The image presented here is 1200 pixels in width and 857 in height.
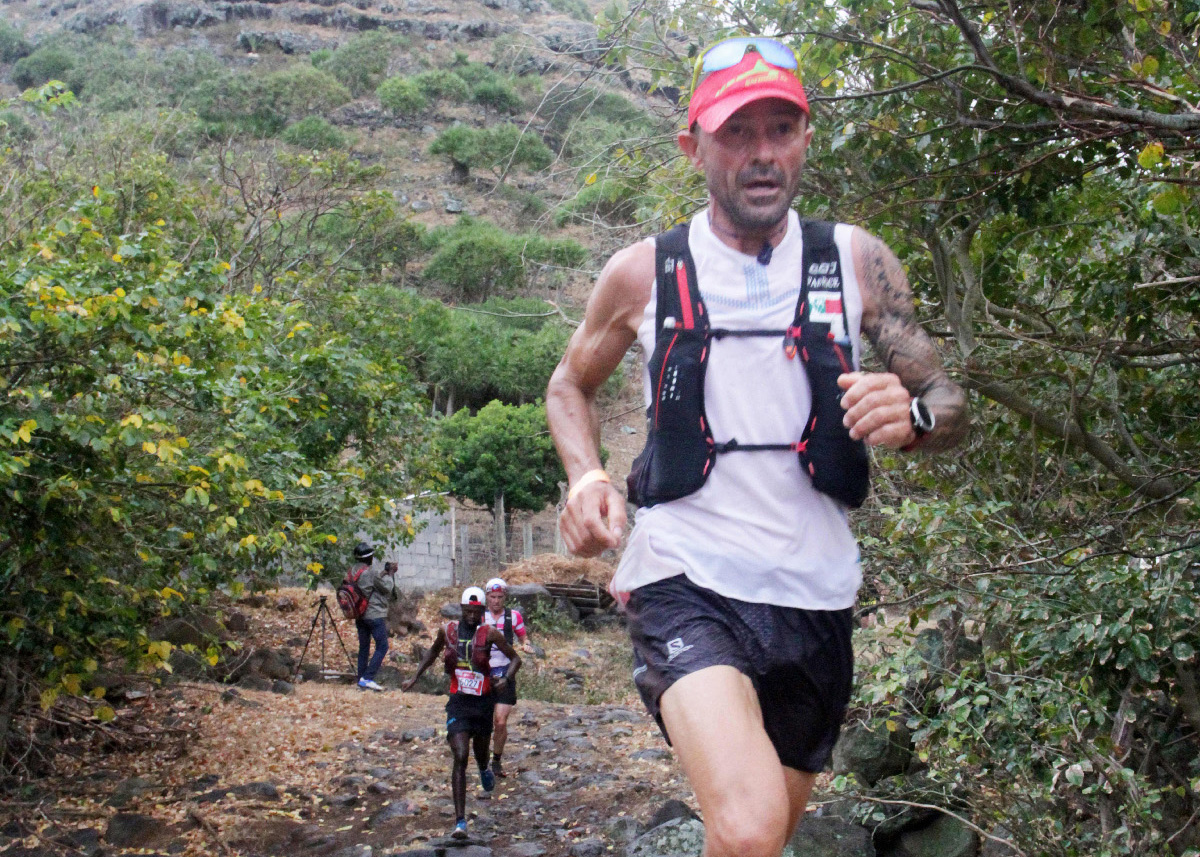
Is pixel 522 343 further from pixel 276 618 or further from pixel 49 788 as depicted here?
pixel 49 788

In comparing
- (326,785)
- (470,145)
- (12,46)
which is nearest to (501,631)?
(326,785)

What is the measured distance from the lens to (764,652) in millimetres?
2377

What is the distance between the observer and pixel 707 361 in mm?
2482

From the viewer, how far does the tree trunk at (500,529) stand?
24.3m

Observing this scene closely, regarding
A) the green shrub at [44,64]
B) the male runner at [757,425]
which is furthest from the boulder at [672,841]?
the green shrub at [44,64]

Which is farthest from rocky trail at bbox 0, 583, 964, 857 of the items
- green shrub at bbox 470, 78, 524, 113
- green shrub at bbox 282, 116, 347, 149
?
green shrub at bbox 470, 78, 524, 113

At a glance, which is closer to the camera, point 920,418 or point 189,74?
point 920,418

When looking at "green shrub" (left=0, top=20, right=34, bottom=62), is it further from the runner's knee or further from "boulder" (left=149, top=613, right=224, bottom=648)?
the runner's knee

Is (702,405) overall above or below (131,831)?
above

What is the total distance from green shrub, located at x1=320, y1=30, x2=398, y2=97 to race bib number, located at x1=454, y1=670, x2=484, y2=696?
58.3 m

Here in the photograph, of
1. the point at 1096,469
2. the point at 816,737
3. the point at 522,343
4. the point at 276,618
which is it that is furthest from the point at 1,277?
the point at 522,343

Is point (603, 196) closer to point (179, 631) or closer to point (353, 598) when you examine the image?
point (179, 631)

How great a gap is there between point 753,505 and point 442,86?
200 feet

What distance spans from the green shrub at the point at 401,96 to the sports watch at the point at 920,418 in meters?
58.4
